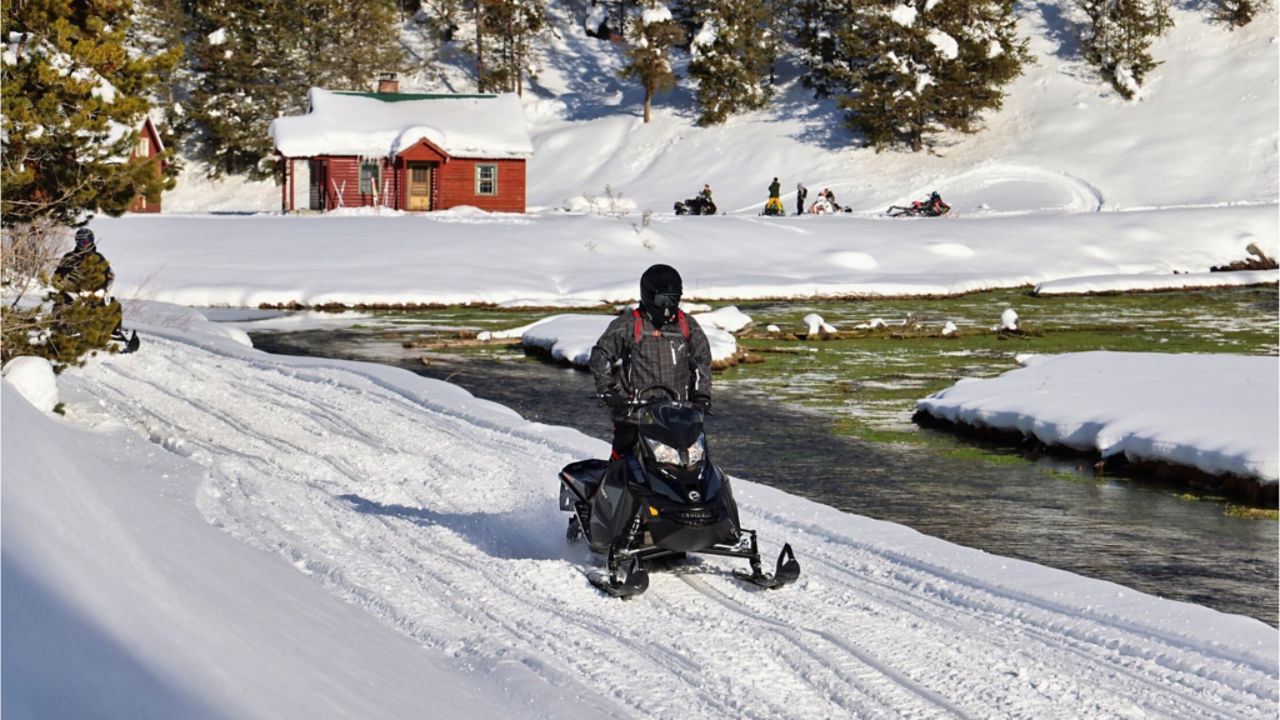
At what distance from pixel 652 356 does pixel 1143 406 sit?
874 cm

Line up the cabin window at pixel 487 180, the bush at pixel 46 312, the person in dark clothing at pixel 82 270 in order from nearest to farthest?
the bush at pixel 46 312 < the person in dark clothing at pixel 82 270 < the cabin window at pixel 487 180

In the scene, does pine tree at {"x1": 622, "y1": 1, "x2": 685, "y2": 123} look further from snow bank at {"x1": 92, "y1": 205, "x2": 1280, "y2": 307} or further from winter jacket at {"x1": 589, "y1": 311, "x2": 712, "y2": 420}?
winter jacket at {"x1": 589, "y1": 311, "x2": 712, "y2": 420}

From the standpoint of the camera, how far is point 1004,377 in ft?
62.0

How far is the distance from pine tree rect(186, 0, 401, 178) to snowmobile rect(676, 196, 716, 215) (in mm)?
31193

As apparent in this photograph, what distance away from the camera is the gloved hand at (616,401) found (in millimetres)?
8565

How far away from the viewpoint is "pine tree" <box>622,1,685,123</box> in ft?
248

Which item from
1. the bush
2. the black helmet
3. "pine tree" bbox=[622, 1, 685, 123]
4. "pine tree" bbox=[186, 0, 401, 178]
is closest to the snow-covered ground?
the bush

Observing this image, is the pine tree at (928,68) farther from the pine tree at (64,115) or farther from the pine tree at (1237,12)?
the pine tree at (64,115)

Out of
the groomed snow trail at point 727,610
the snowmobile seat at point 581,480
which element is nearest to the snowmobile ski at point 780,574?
the groomed snow trail at point 727,610

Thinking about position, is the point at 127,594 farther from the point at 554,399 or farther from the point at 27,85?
the point at 554,399

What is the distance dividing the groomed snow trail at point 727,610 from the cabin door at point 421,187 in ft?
148

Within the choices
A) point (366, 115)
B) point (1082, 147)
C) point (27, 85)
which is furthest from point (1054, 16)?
point (27, 85)

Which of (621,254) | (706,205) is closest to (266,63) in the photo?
(706,205)

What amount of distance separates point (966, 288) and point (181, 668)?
115 feet
